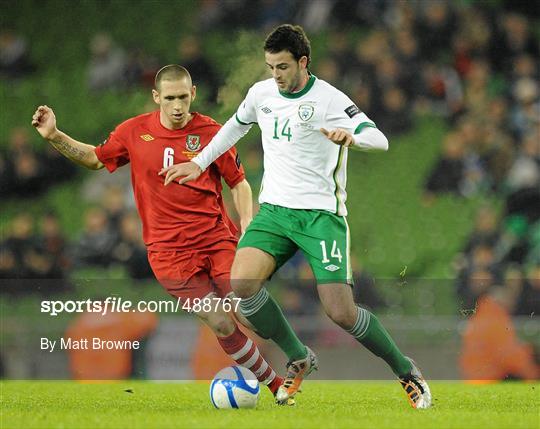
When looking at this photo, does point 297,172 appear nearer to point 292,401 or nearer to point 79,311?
point 292,401

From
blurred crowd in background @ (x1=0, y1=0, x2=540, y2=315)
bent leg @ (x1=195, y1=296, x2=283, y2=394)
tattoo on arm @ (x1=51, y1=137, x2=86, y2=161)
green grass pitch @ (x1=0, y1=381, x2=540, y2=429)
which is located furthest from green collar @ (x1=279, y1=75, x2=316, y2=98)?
blurred crowd in background @ (x1=0, y1=0, x2=540, y2=315)

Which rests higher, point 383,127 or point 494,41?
point 494,41

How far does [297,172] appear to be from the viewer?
20.7 feet

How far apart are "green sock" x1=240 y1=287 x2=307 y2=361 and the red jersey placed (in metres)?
0.72

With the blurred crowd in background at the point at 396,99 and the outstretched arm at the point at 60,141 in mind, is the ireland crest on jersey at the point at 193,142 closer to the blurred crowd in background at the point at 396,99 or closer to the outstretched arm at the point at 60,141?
the outstretched arm at the point at 60,141

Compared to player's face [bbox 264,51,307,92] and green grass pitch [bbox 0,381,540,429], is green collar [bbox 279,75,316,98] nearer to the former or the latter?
player's face [bbox 264,51,307,92]

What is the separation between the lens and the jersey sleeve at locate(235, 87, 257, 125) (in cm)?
Result: 650

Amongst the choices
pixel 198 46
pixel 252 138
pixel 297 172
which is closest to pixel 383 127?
pixel 252 138

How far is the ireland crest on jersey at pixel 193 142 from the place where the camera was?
7035mm

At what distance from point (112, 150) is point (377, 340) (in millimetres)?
2163

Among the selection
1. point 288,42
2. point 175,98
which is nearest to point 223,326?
point 175,98

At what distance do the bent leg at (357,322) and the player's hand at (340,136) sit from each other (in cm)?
85

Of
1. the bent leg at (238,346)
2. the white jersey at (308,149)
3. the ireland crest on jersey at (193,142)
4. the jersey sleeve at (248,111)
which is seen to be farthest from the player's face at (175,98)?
the bent leg at (238,346)

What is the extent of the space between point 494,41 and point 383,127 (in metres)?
1.96
